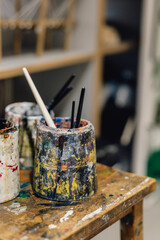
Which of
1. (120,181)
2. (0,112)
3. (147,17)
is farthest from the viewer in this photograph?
(147,17)

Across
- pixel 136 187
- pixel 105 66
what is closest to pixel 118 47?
pixel 105 66

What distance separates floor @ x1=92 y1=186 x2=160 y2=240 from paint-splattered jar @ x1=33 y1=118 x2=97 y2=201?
1.08m

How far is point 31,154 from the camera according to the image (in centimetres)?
106

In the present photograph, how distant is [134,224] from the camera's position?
1.01 m

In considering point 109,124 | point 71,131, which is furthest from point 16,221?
point 109,124

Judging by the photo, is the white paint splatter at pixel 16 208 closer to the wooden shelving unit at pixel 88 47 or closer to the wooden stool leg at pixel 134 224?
the wooden stool leg at pixel 134 224

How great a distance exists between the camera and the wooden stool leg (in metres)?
1.01

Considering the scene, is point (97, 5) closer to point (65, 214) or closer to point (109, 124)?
point (109, 124)

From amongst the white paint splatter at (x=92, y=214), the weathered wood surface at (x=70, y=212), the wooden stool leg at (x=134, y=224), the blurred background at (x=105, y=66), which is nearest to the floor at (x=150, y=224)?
the blurred background at (x=105, y=66)

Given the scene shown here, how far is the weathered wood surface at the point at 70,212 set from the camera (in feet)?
2.50

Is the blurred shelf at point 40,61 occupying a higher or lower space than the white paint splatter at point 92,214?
higher

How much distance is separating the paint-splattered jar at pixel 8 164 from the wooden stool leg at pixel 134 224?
0.34 metres

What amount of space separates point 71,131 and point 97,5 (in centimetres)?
117

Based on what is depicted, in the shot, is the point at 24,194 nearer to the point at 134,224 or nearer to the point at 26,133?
the point at 26,133
